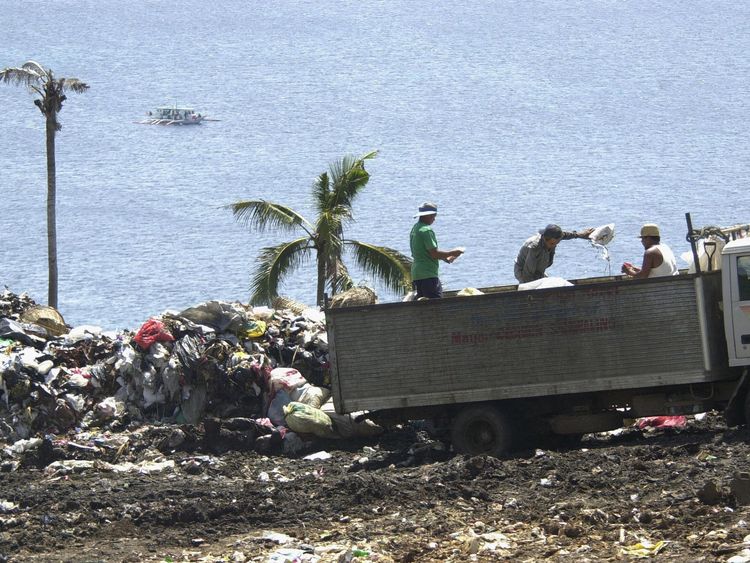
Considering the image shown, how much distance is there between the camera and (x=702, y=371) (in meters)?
11.6

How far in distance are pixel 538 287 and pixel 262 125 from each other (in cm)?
8419

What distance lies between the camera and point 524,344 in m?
11.8

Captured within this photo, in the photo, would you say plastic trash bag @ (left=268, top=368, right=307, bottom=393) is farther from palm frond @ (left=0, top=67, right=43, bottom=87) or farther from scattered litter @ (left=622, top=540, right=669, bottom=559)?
palm frond @ (left=0, top=67, right=43, bottom=87)

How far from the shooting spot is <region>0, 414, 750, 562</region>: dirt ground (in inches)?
349

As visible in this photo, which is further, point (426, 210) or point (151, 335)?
point (151, 335)

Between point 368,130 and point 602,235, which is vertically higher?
point 368,130

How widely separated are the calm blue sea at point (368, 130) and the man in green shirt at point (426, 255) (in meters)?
39.4

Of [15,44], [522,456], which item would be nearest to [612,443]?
[522,456]

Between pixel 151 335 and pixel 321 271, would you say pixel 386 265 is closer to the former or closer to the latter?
pixel 321 271

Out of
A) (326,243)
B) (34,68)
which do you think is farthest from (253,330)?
(34,68)

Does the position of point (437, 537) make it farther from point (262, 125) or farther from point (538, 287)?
point (262, 125)

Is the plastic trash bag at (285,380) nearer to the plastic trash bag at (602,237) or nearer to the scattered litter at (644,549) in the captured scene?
the plastic trash bag at (602,237)

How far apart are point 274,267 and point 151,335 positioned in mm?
8016

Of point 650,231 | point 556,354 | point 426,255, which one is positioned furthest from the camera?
point 426,255
